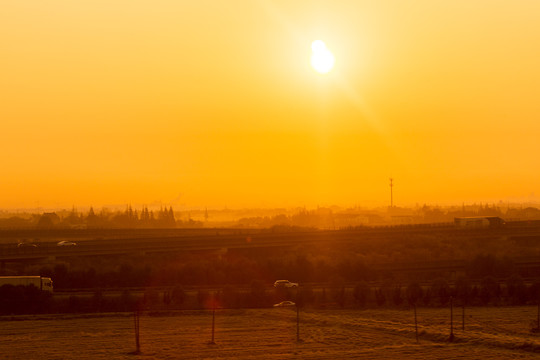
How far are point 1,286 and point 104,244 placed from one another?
24.3 meters

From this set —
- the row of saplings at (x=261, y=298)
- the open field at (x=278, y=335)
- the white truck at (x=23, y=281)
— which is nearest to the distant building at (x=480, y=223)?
the row of saplings at (x=261, y=298)

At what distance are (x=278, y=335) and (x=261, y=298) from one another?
29.1 feet

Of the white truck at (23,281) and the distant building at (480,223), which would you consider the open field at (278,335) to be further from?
the distant building at (480,223)

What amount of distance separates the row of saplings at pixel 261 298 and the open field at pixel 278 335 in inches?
90.7

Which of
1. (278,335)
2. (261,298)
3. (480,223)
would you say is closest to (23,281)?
(261,298)

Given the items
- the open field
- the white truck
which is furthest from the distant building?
the white truck

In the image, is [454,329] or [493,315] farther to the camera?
[493,315]

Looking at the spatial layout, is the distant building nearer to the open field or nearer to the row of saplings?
the row of saplings

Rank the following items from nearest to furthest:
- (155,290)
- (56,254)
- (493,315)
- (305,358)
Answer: (305,358)
(493,315)
(155,290)
(56,254)

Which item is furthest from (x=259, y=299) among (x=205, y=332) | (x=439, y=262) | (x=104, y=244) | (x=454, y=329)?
(x=104, y=244)

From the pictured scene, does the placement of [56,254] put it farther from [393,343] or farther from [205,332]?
[393,343]

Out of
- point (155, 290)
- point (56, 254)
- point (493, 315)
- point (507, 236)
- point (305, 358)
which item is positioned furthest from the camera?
point (507, 236)

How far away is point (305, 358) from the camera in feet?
59.9

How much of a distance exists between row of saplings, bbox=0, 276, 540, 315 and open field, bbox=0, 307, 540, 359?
7.56 feet
